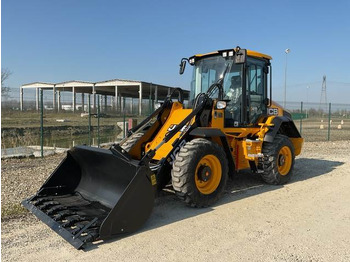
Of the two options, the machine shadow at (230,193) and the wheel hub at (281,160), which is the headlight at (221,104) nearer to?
the machine shadow at (230,193)

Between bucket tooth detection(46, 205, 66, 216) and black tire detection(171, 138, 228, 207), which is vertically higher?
black tire detection(171, 138, 228, 207)

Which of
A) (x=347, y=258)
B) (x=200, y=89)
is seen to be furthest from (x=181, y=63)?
(x=347, y=258)

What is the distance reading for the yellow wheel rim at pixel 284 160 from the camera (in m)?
6.91

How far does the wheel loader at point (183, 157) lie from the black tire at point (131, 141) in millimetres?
20

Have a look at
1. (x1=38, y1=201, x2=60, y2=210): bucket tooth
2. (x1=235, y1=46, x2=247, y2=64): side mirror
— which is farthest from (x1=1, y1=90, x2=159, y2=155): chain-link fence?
(x1=38, y1=201, x2=60, y2=210): bucket tooth

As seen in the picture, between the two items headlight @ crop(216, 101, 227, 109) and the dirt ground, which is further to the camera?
headlight @ crop(216, 101, 227, 109)

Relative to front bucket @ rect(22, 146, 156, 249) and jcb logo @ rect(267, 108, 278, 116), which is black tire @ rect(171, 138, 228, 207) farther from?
jcb logo @ rect(267, 108, 278, 116)

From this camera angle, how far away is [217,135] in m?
5.46

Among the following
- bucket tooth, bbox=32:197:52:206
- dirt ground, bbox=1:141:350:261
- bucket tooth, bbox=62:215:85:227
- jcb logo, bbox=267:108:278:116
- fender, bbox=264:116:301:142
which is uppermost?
jcb logo, bbox=267:108:278:116

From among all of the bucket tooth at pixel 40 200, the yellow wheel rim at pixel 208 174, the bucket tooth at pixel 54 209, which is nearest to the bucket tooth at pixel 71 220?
the bucket tooth at pixel 54 209

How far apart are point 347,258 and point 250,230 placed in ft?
3.90

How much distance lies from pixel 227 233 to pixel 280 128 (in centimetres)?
417

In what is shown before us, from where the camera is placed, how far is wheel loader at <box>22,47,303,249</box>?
4.11 m

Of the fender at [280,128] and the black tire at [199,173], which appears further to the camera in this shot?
the fender at [280,128]
